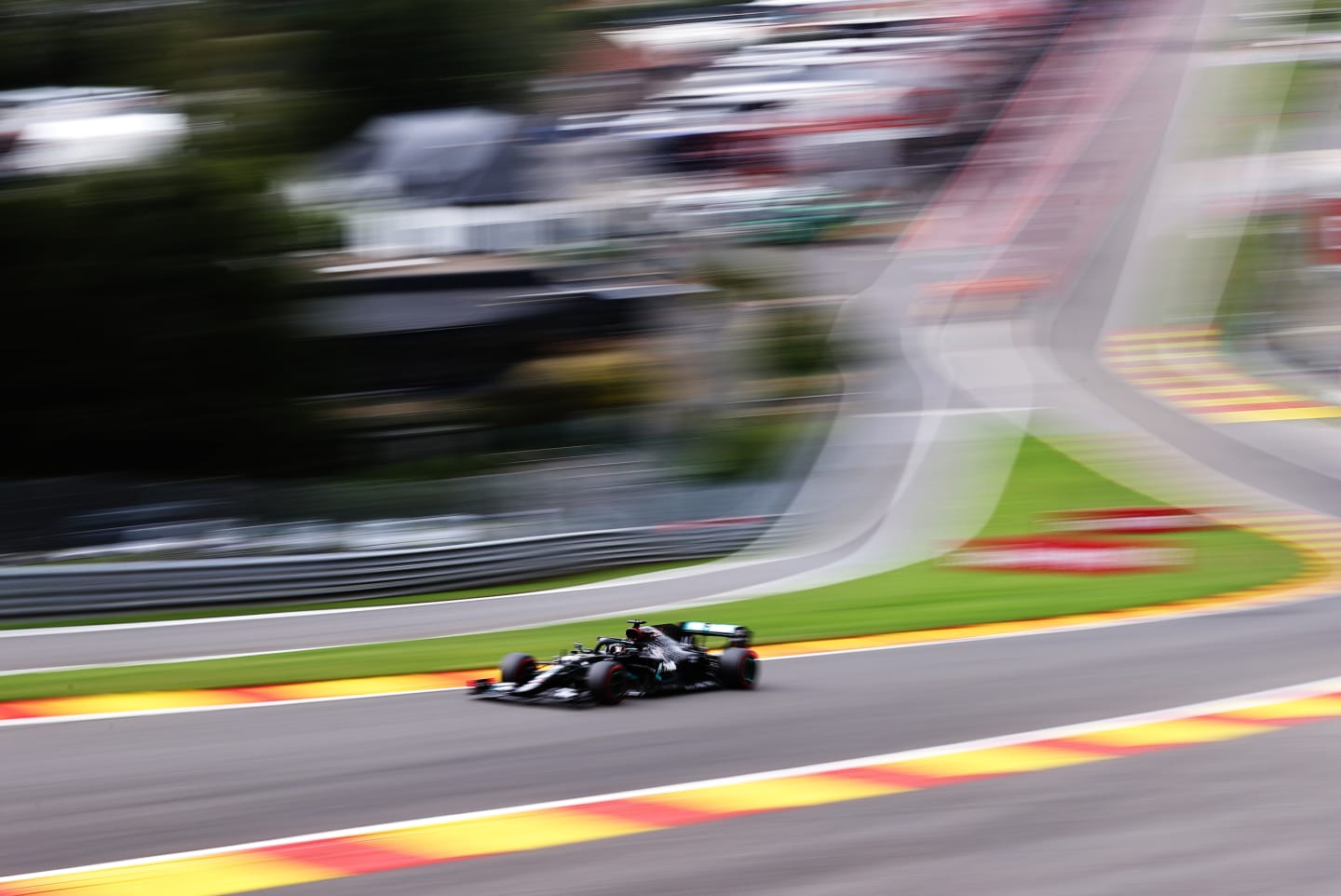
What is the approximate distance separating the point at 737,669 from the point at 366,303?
18.8 m

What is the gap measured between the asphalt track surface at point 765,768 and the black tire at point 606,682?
85 millimetres

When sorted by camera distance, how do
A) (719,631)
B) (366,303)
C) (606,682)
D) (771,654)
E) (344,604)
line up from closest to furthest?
(606,682), (719,631), (771,654), (344,604), (366,303)

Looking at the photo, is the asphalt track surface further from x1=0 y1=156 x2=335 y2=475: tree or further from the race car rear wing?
x1=0 y1=156 x2=335 y2=475: tree

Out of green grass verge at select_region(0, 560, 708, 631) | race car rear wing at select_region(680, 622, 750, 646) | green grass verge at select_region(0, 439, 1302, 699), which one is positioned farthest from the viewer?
green grass verge at select_region(0, 560, 708, 631)

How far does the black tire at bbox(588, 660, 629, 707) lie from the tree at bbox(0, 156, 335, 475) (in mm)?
14061

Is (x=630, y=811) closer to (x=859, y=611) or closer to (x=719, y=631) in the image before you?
(x=719, y=631)

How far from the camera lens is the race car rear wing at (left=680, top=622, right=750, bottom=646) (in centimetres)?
910

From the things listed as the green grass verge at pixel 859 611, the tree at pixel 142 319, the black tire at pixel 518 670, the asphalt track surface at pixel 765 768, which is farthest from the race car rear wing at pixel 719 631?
the tree at pixel 142 319

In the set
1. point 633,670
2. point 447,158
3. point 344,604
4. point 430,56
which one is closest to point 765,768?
point 633,670

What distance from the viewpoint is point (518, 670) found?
8586mm

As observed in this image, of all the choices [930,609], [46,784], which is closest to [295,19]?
[930,609]

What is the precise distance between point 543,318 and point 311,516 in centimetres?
1213

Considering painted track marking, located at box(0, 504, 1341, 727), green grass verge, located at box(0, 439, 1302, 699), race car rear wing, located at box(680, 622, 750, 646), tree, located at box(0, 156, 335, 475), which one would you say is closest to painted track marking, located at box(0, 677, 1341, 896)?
race car rear wing, located at box(680, 622, 750, 646)

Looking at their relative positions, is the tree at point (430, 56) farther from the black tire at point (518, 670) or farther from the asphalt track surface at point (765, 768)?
the black tire at point (518, 670)
